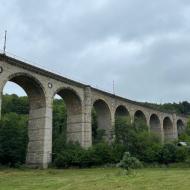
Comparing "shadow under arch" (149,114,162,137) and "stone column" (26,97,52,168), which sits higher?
"shadow under arch" (149,114,162,137)

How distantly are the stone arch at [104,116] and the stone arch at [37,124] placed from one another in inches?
554

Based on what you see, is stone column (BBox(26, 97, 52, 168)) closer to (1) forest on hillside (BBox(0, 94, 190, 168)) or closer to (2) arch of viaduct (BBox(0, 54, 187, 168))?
(2) arch of viaduct (BBox(0, 54, 187, 168))

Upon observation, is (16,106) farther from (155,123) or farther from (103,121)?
(103,121)

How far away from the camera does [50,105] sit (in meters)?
45.5

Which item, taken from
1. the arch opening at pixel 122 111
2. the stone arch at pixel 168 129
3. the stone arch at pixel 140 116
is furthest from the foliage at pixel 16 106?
the stone arch at pixel 168 129

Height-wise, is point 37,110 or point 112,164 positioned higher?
point 37,110

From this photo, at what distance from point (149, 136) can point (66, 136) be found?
1289 centimetres

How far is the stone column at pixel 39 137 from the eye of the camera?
142 ft

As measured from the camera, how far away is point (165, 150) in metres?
51.6

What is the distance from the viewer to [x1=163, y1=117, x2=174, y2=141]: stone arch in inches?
3267

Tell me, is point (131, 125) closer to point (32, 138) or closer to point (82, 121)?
point (82, 121)

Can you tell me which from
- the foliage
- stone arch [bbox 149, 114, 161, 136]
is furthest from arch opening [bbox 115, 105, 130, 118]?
the foliage

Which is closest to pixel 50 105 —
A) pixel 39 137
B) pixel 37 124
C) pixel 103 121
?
pixel 37 124

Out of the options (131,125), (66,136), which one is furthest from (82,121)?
(131,125)
